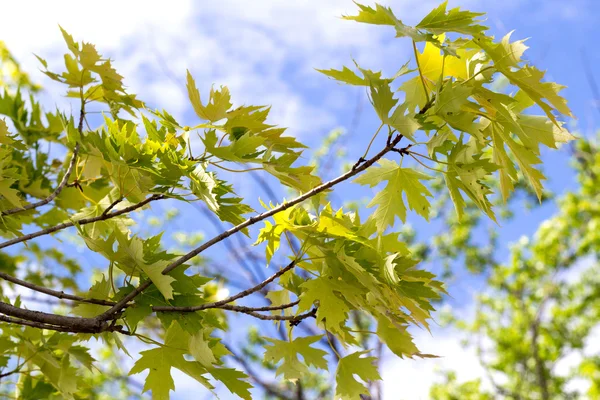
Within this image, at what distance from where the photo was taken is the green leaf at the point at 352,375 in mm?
1604

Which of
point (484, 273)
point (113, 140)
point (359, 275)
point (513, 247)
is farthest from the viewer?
point (484, 273)

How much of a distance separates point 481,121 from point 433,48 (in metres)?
0.23

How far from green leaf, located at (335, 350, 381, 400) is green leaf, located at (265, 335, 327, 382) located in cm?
6

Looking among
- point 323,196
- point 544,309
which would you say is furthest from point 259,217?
point 544,309

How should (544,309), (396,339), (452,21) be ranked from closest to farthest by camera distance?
1. (452,21)
2. (396,339)
3. (544,309)

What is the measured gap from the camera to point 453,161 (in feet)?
4.81

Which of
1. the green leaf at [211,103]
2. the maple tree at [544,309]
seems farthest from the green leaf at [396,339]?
the maple tree at [544,309]

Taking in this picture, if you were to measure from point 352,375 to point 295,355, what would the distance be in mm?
170

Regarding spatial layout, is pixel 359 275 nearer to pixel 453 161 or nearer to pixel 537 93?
pixel 453 161

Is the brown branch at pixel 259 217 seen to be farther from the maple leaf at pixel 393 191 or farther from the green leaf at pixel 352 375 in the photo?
the green leaf at pixel 352 375

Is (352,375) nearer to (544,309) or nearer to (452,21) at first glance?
(452,21)

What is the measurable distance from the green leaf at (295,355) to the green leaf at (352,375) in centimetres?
6

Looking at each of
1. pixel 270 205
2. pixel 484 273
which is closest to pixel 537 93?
pixel 270 205

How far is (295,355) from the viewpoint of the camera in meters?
1.67
